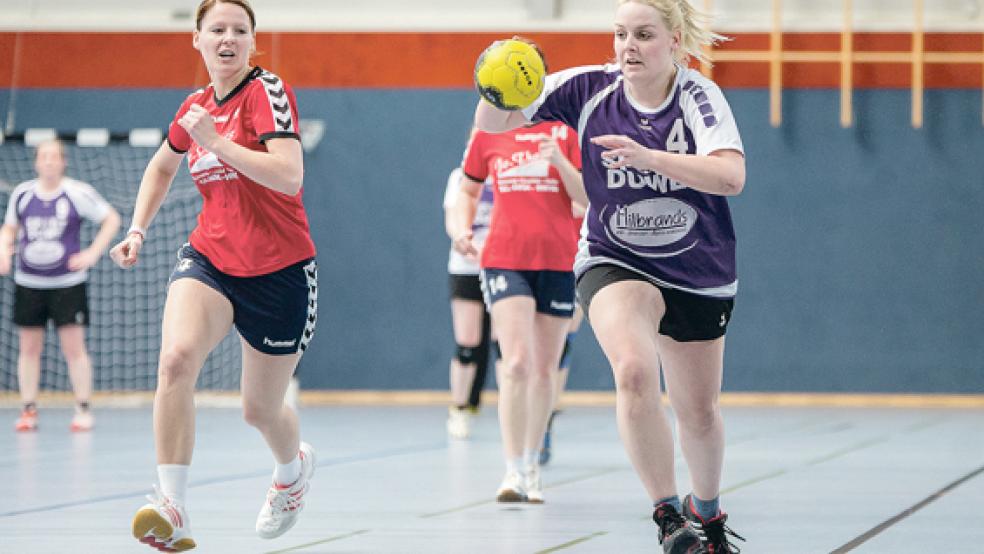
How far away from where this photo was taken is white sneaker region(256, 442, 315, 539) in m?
5.17

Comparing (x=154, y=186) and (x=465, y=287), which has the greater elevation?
(x=154, y=186)

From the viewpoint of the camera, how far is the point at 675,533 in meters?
4.39

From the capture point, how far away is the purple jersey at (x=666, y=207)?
15.4ft

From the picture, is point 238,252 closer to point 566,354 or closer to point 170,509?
point 170,509

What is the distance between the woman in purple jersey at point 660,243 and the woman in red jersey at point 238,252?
0.78m

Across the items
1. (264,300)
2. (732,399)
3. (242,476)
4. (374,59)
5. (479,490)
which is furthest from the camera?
(374,59)

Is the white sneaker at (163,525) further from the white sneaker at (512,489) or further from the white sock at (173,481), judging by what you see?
the white sneaker at (512,489)

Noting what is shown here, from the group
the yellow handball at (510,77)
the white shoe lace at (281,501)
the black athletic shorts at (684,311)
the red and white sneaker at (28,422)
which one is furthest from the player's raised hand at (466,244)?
the red and white sneaker at (28,422)

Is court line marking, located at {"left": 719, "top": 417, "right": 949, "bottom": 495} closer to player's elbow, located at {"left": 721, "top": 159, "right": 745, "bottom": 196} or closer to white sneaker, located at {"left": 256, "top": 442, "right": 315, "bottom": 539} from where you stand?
white sneaker, located at {"left": 256, "top": 442, "right": 315, "bottom": 539}

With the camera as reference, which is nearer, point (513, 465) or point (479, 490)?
point (513, 465)

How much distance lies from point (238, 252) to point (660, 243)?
1.45 m

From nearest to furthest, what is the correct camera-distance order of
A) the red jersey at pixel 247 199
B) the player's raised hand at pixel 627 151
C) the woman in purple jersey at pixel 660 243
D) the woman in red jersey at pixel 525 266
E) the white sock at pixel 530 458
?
the player's raised hand at pixel 627 151
the woman in purple jersey at pixel 660 243
the red jersey at pixel 247 199
the white sock at pixel 530 458
the woman in red jersey at pixel 525 266

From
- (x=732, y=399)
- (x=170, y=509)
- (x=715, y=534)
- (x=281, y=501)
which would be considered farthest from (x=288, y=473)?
(x=732, y=399)

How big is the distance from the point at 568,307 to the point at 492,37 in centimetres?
825
